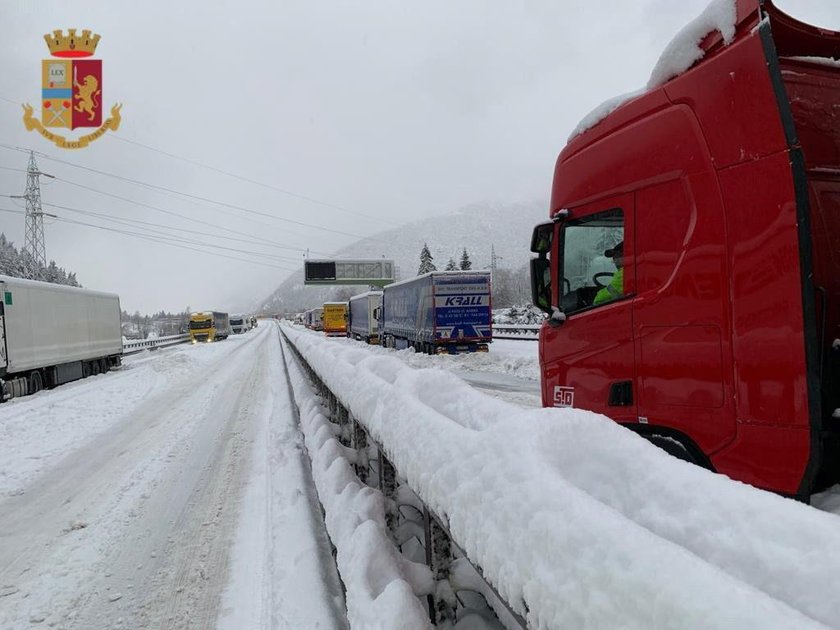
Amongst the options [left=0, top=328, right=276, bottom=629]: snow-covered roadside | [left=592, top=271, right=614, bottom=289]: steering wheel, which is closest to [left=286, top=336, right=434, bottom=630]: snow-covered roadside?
[left=0, top=328, right=276, bottom=629]: snow-covered roadside

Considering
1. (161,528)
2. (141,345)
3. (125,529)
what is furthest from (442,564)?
(141,345)

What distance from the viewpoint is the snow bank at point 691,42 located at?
2.75m

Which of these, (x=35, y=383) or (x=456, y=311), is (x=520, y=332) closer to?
(x=456, y=311)

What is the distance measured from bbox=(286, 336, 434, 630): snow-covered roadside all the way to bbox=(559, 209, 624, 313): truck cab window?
213cm

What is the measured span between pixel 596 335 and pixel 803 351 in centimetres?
137

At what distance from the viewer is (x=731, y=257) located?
2670mm

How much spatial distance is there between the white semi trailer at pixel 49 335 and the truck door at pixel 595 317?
16.7 meters

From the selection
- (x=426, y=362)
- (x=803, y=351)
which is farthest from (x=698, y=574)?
(x=426, y=362)

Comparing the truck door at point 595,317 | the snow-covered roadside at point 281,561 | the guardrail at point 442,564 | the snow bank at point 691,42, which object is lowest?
the snow-covered roadside at point 281,561

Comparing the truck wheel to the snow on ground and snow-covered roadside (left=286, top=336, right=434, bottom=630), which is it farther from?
the snow on ground

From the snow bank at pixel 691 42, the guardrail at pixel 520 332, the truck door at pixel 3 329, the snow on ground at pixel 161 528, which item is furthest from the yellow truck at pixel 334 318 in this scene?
the snow bank at pixel 691 42

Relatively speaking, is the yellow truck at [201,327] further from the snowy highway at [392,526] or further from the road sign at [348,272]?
the snowy highway at [392,526]

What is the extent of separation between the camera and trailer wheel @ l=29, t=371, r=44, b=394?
53.8 ft

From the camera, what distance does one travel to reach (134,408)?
11.8 m
